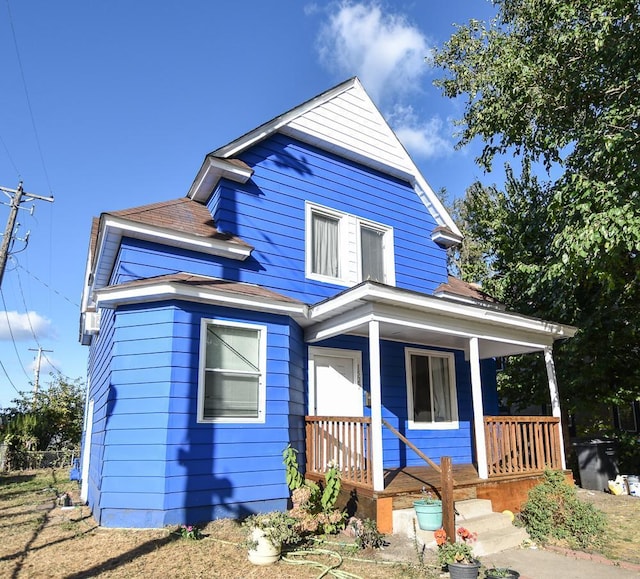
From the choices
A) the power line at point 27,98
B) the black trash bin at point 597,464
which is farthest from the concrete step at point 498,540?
the power line at point 27,98

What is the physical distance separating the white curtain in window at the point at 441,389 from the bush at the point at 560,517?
3.20m

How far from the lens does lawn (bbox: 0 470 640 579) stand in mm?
4672

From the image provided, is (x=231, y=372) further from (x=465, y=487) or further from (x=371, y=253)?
(x=371, y=253)

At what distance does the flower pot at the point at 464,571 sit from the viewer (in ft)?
14.5

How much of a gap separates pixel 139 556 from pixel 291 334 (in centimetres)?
375

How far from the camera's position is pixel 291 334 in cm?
777

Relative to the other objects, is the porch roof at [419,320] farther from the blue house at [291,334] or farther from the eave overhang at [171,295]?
the eave overhang at [171,295]

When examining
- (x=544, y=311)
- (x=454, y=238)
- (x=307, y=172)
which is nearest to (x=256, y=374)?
(x=307, y=172)

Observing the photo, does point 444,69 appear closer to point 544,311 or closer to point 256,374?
point 544,311

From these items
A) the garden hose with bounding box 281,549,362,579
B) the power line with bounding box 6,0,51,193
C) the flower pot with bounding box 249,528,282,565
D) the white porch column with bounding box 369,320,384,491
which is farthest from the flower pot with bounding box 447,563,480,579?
the power line with bounding box 6,0,51,193

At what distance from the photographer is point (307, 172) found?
947 centimetres

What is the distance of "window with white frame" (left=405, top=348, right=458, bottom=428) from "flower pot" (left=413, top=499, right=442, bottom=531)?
3539 millimetres

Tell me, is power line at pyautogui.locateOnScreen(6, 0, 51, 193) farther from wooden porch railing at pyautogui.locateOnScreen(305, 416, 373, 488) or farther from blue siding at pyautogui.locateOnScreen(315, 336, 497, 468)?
wooden porch railing at pyautogui.locateOnScreen(305, 416, 373, 488)

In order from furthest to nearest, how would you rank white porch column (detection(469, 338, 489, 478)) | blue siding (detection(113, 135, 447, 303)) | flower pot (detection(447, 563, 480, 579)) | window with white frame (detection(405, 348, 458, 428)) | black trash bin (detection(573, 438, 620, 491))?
black trash bin (detection(573, 438, 620, 491)), window with white frame (detection(405, 348, 458, 428)), blue siding (detection(113, 135, 447, 303)), white porch column (detection(469, 338, 489, 478)), flower pot (detection(447, 563, 480, 579))
